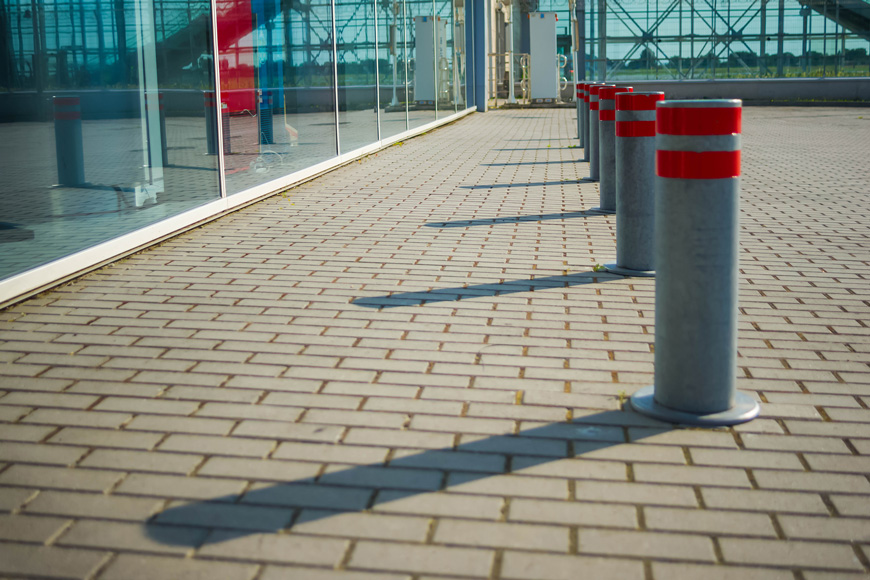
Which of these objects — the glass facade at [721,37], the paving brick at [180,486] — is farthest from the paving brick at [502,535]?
the glass facade at [721,37]

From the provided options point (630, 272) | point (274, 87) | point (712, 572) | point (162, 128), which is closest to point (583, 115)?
point (274, 87)

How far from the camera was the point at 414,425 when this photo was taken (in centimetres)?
333

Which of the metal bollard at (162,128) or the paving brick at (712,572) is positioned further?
the metal bollard at (162,128)

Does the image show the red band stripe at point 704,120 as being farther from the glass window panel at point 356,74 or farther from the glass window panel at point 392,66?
the glass window panel at point 392,66

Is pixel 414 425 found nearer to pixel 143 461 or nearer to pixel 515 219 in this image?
pixel 143 461

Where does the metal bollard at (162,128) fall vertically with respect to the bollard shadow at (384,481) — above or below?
above

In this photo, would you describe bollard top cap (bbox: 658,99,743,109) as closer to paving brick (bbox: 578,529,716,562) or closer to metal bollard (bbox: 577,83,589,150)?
paving brick (bbox: 578,529,716,562)

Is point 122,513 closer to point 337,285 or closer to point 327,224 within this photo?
point 337,285

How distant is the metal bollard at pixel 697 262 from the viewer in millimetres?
3199

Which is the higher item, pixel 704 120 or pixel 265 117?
pixel 265 117

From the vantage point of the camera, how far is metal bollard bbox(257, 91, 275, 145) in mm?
9094

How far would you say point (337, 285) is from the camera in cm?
554

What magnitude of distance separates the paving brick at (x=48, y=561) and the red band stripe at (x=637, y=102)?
13.7ft

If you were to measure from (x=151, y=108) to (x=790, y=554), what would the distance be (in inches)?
219
